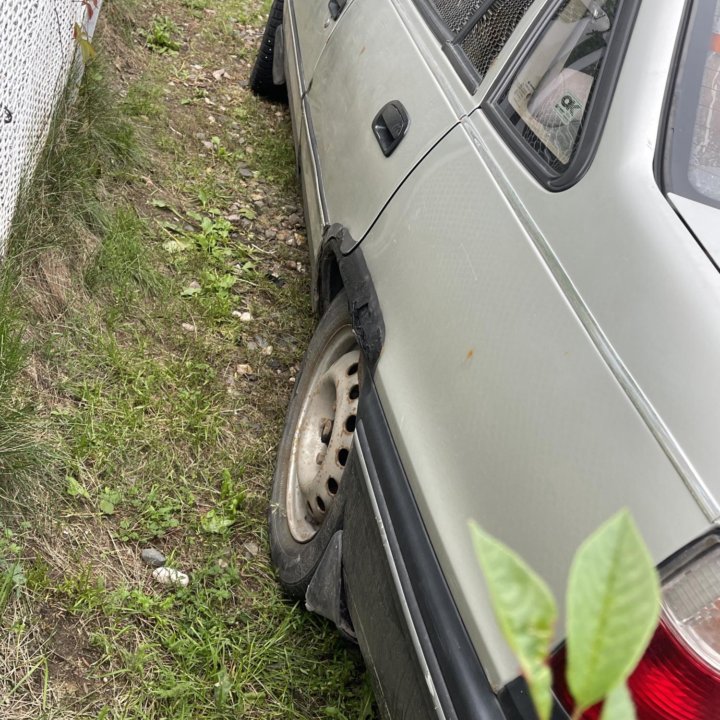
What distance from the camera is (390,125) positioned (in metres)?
2.26

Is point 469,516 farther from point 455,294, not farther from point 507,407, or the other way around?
point 455,294

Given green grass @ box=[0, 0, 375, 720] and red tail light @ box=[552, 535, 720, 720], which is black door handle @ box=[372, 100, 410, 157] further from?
red tail light @ box=[552, 535, 720, 720]

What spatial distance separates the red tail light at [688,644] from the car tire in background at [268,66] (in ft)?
13.3

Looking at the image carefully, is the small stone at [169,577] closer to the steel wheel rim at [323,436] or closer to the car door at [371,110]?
the steel wheel rim at [323,436]

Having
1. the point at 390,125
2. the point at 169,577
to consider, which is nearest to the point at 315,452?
the point at 169,577

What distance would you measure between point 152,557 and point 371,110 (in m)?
1.49

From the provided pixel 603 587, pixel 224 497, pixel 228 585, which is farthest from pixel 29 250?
pixel 603 587

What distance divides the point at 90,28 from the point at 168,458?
2.43 metres

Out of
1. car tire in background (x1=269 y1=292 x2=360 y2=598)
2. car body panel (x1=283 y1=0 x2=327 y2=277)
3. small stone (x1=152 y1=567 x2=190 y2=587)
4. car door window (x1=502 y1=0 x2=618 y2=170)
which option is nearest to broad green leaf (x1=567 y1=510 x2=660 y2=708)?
car door window (x1=502 y1=0 x2=618 y2=170)

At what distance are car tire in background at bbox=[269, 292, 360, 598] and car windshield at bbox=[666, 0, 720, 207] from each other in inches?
40.8

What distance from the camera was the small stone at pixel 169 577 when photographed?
2.35 meters

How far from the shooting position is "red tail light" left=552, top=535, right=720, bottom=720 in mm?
1143

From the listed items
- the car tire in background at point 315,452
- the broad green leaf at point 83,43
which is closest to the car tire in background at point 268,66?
the broad green leaf at point 83,43

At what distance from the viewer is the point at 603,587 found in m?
0.34
